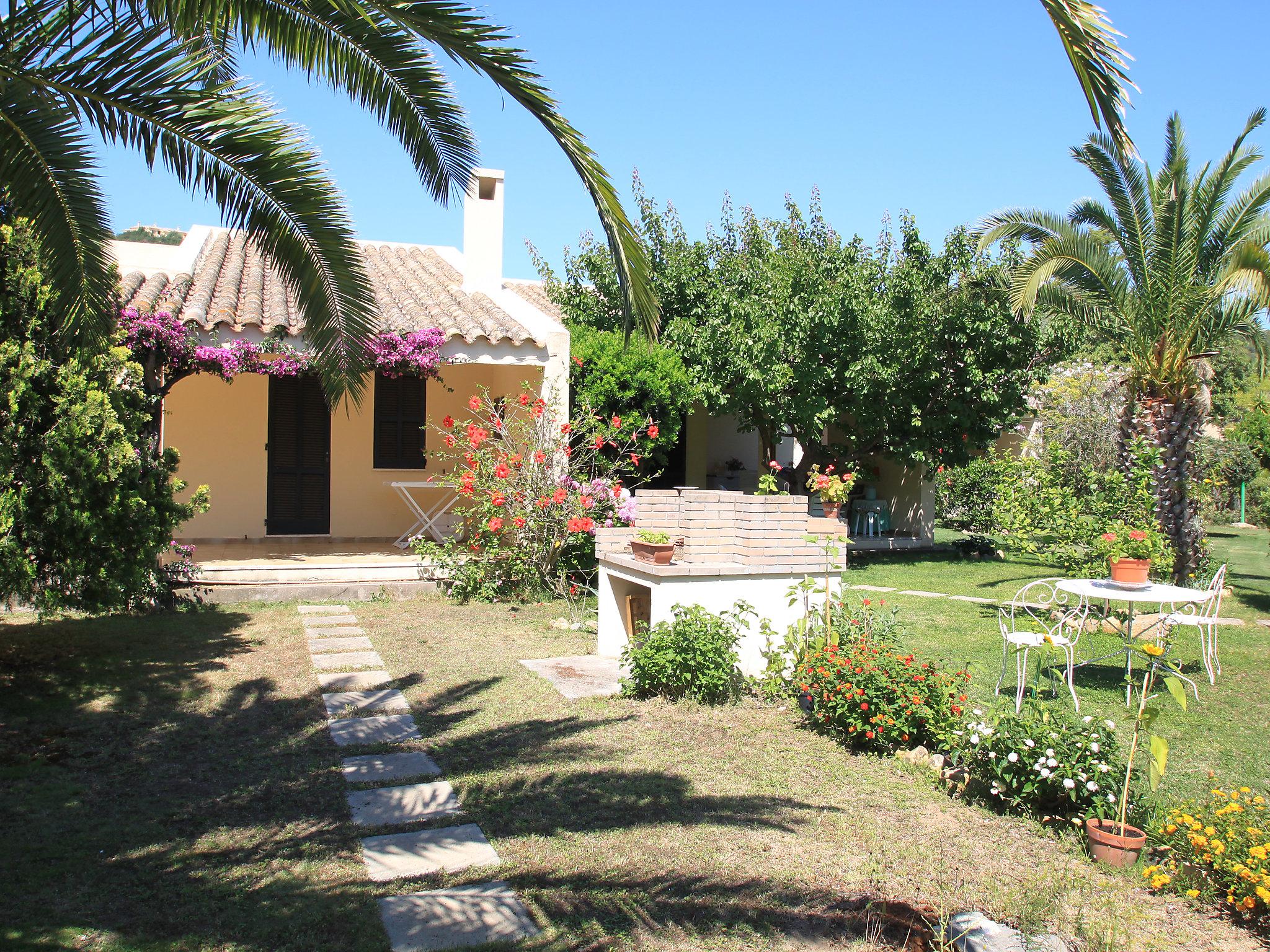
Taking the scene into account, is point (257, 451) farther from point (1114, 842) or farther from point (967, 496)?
point (967, 496)

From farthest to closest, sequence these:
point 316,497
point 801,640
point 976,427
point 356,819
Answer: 1. point 976,427
2. point 316,497
3. point 801,640
4. point 356,819

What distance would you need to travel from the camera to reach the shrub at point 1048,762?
4.15m

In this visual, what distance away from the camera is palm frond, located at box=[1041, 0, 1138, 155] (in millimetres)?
3420

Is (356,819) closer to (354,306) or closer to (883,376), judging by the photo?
(354,306)

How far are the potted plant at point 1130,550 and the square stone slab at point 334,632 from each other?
245 inches

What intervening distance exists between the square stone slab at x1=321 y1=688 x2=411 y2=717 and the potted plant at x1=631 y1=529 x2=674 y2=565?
1985 millimetres

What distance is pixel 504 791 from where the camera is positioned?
4.51 metres

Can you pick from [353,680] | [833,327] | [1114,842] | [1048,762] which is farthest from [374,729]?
[833,327]

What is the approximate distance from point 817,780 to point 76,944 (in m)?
3.34

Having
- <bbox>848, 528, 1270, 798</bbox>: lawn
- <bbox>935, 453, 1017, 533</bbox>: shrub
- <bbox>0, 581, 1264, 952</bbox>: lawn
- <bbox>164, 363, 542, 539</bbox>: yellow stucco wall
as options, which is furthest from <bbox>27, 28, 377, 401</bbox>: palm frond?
<bbox>935, 453, 1017, 533</bbox>: shrub

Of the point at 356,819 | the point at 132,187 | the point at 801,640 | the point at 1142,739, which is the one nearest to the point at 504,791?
the point at 356,819

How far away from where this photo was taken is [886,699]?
5.21 meters

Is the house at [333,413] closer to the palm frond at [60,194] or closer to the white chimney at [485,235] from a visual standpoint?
the white chimney at [485,235]

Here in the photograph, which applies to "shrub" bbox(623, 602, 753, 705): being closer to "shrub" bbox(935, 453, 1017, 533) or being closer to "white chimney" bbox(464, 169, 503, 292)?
"white chimney" bbox(464, 169, 503, 292)
